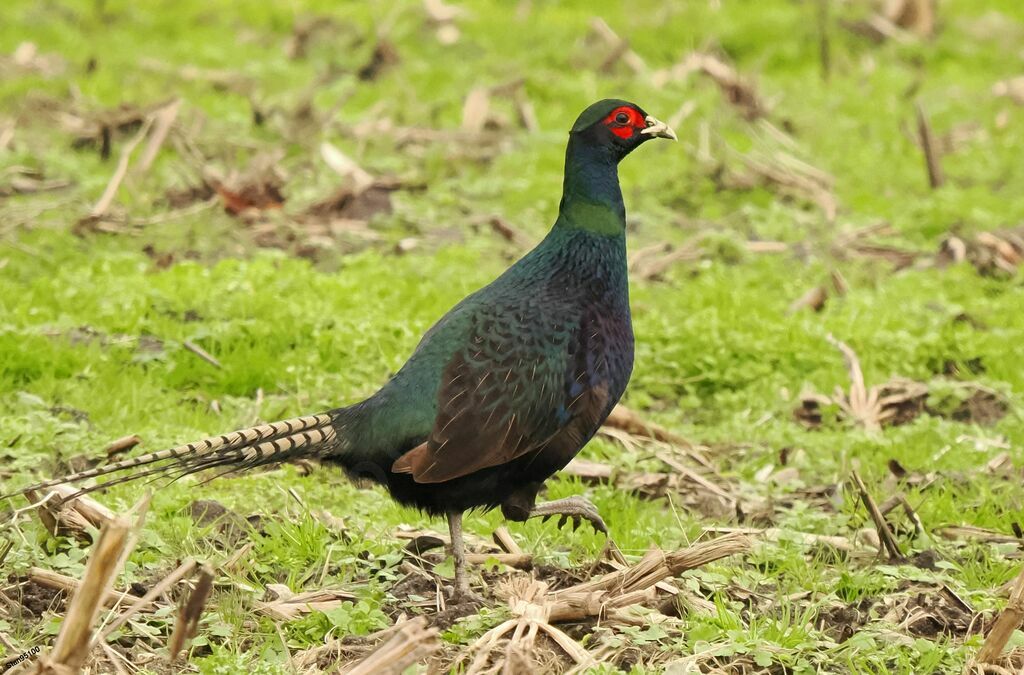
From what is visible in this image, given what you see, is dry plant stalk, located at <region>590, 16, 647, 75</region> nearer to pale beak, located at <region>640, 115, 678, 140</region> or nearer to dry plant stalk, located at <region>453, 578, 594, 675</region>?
pale beak, located at <region>640, 115, 678, 140</region>

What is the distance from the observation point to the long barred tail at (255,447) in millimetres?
4871

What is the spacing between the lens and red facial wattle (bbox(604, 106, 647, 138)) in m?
6.42

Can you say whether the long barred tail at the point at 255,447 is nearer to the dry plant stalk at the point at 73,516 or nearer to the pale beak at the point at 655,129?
the dry plant stalk at the point at 73,516

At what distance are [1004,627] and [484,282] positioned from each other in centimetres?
541

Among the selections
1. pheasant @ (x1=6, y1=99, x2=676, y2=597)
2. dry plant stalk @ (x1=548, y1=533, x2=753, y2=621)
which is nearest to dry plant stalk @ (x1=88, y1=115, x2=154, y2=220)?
pheasant @ (x1=6, y1=99, x2=676, y2=597)

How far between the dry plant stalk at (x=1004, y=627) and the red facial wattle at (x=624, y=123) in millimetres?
2704

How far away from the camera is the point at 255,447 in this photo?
16.6 ft

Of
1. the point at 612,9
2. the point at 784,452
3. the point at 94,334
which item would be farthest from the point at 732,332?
the point at 612,9

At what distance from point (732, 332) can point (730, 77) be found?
20.9 ft

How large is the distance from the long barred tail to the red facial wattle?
6.29ft

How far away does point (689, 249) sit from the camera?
34.4 feet

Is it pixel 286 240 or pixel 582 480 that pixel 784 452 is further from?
pixel 286 240

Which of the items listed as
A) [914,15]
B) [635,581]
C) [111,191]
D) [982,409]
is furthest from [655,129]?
[914,15]

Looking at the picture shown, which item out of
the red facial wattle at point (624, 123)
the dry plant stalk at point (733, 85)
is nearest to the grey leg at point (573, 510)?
the red facial wattle at point (624, 123)
